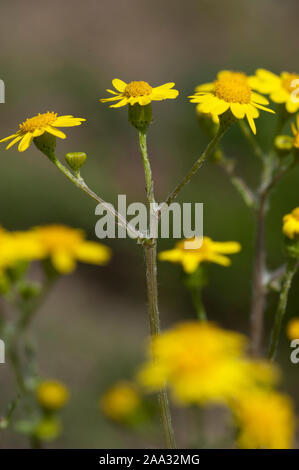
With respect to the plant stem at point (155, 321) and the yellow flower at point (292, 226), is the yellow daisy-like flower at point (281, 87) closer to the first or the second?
the yellow flower at point (292, 226)

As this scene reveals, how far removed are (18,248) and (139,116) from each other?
39cm

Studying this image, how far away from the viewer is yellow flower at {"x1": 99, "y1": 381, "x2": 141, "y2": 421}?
2.29m

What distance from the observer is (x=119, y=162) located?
690cm

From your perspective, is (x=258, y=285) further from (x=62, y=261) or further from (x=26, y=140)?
(x=26, y=140)

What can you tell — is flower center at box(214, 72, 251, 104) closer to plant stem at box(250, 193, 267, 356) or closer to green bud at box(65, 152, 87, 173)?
green bud at box(65, 152, 87, 173)

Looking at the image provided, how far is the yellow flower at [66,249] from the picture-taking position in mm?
1317

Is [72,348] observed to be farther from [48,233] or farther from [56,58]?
[56,58]

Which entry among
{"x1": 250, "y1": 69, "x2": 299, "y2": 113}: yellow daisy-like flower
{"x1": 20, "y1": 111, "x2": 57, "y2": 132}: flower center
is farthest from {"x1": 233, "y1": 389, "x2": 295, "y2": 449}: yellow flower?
{"x1": 250, "y1": 69, "x2": 299, "y2": 113}: yellow daisy-like flower

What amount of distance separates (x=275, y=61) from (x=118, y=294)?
191 inches

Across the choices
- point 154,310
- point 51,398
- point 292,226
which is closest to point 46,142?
point 154,310

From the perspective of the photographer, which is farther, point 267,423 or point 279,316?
point 279,316

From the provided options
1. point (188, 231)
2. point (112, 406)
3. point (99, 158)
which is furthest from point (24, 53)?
point (188, 231)

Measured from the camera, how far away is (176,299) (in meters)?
4.68

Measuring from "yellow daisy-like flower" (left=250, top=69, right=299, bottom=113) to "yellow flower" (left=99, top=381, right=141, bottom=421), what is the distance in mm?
1319
